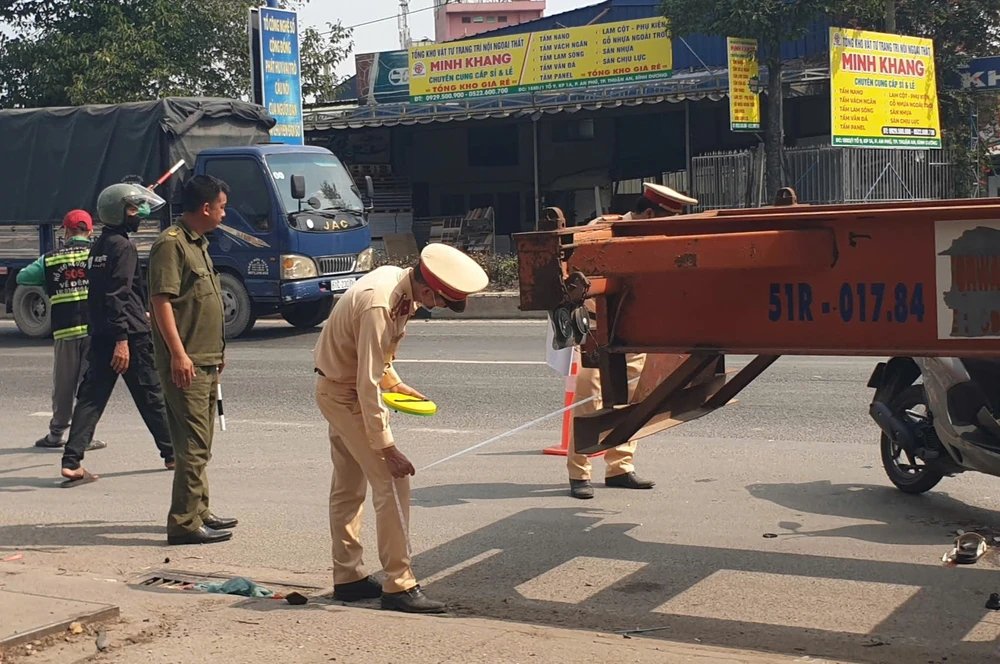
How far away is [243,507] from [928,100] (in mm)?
21024

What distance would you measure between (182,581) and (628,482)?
2776 millimetres

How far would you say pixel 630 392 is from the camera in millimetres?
6906

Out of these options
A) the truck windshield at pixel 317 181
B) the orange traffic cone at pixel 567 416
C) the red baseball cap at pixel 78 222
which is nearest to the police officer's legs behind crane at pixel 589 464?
the orange traffic cone at pixel 567 416

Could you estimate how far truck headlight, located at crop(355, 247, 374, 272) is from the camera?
17.1m

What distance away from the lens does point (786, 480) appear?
745 centimetres

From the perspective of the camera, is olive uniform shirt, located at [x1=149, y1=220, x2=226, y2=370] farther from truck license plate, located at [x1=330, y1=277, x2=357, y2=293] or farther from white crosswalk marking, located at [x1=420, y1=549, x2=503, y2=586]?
truck license plate, located at [x1=330, y1=277, x2=357, y2=293]

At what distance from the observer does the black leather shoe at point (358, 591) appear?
211 inches

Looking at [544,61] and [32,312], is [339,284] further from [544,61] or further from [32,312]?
[544,61]

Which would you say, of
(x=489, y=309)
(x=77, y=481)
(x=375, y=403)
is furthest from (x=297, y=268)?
(x=375, y=403)

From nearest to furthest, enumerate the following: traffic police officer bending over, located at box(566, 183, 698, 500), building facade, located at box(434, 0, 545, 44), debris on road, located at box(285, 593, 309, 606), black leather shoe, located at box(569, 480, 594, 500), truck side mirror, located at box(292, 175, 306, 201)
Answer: debris on road, located at box(285, 593, 309, 606), traffic police officer bending over, located at box(566, 183, 698, 500), black leather shoe, located at box(569, 480, 594, 500), truck side mirror, located at box(292, 175, 306, 201), building facade, located at box(434, 0, 545, 44)

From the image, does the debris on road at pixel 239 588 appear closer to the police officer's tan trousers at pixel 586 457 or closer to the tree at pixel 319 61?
the police officer's tan trousers at pixel 586 457

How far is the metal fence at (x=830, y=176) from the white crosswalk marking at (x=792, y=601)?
18309 millimetres

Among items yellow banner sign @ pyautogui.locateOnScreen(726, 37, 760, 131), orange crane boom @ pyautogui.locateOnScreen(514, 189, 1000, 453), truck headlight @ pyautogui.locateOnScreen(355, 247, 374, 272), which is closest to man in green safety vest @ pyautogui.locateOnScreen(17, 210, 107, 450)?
orange crane boom @ pyautogui.locateOnScreen(514, 189, 1000, 453)

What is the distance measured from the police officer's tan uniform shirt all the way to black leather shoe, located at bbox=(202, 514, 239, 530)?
5.89 ft
